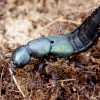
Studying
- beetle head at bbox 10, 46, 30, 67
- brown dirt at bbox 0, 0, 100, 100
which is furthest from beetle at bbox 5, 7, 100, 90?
brown dirt at bbox 0, 0, 100, 100

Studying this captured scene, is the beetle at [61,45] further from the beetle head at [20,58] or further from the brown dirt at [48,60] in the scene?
the brown dirt at [48,60]

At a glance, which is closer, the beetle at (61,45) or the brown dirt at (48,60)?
the brown dirt at (48,60)

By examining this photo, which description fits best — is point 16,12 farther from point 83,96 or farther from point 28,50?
point 83,96

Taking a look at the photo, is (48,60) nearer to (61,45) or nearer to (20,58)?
(61,45)

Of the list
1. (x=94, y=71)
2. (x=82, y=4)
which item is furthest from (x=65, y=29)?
(x=94, y=71)

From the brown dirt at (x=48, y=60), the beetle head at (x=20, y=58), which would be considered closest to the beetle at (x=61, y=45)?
the beetle head at (x=20, y=58)

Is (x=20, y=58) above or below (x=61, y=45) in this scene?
below

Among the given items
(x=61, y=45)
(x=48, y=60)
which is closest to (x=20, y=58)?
(x=48, y=60)
